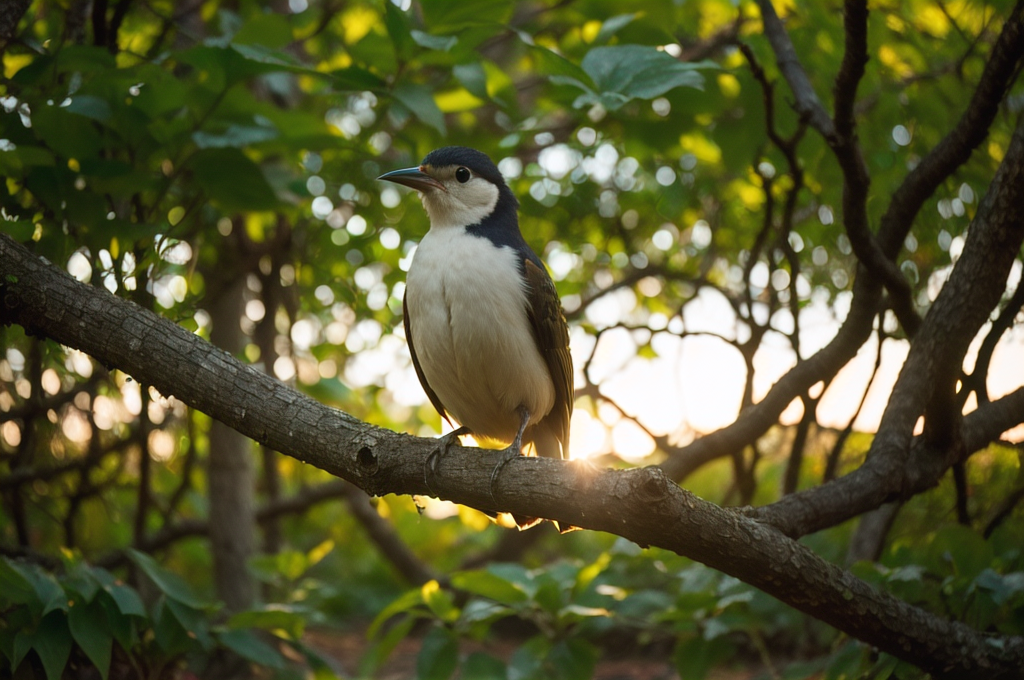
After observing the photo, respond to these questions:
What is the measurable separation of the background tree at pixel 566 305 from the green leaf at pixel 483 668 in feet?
0.04

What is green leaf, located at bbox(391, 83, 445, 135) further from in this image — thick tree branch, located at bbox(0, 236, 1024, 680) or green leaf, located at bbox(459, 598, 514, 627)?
green leaf, located at bbox(459, 598, 514, 627)

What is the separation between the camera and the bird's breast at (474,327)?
3.06 meters

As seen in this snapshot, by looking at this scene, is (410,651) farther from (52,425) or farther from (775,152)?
(775,152)

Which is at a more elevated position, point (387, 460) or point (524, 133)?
point (524, 133)

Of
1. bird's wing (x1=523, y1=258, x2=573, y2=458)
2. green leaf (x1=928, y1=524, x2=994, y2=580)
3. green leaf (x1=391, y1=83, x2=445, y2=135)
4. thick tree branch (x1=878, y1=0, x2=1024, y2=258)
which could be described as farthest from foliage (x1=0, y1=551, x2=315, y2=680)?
thick tree branch (x1=878, y1=0, x2=1024, y2=258)

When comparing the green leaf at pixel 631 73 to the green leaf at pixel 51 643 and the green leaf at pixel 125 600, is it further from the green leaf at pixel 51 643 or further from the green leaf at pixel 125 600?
the green leaf at pixel 51 643

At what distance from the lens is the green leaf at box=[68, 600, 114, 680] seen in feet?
8.65

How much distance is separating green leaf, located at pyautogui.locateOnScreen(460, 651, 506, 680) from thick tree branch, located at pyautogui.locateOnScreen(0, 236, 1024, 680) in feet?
4.00

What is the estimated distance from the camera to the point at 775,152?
4.02m

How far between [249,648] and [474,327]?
61.2 inches

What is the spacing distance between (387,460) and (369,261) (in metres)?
2.27

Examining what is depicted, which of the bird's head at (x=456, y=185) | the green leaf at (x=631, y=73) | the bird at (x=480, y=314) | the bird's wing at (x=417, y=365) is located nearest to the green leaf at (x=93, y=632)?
the bird at (x=480, y=314)

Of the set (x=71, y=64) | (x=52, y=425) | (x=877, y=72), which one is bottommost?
(x=52, y=425)

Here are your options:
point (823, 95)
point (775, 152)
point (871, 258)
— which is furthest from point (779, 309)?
point (871, 258)
